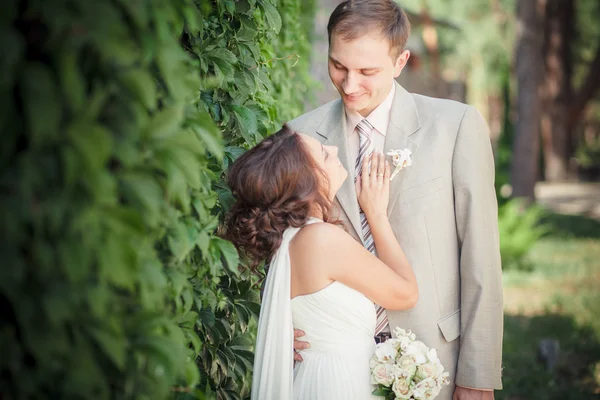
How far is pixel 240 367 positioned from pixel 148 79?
169 centimetres

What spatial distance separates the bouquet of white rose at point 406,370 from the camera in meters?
2.53

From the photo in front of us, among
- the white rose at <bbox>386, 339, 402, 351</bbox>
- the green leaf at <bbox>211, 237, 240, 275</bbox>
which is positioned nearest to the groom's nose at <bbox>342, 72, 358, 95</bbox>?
the green leaf at <bbox>211, 237, 240, 275</bbox>

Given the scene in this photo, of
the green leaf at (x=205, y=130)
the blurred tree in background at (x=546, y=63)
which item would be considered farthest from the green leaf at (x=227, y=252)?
the blurred tree in background at (x=546, y=63)

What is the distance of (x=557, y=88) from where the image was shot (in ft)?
75.0

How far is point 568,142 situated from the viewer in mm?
24250

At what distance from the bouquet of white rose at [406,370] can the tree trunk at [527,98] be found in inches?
501

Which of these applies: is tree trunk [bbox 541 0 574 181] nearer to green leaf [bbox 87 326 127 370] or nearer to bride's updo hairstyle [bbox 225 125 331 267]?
bride's updo hairstyle [bbox 225 125 331 267]

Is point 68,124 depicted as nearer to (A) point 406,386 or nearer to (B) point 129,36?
(B) point 129,36

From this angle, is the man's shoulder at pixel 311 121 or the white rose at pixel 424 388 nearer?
the white rose at pixel 424 388

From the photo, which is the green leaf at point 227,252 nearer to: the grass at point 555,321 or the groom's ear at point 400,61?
the groom's ear at point 400,61

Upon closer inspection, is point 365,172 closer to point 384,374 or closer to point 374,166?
point 374,166

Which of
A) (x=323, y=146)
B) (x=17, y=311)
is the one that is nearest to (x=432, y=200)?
(x=323, y=146)

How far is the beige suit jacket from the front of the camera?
268 centimetres

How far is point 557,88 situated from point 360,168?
863 inches
